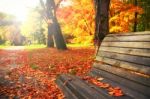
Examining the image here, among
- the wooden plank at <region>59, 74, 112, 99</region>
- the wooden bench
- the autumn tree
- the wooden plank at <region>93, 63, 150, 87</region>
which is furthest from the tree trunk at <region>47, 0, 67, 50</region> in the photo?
the wooden plank at <region>59, 74, 112, 99</region>

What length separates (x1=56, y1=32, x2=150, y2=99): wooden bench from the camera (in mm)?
Answer: 4344

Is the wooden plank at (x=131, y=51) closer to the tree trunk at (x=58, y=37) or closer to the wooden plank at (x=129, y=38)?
the wooden plank at (x=129, y=38)

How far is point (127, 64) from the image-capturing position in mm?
4980

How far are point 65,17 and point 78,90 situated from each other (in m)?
23.0

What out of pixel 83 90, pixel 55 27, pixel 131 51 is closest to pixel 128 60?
pixel 131 51

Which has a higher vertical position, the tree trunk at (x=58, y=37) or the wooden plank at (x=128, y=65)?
the tree trunk at (x=58, y=37)

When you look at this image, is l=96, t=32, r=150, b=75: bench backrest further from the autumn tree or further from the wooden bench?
the autumn tree

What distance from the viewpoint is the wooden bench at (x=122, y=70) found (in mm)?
4344

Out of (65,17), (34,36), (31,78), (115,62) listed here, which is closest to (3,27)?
(34,36)

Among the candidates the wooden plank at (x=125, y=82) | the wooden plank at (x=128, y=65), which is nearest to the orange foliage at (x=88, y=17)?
the wooden plank at (x=128, y=65)

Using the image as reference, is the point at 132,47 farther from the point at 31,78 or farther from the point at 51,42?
the point at 51,42

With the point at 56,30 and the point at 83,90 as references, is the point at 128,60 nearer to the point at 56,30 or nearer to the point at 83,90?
the point at 83,90

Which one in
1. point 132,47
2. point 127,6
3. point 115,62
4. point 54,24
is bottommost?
point 115,62

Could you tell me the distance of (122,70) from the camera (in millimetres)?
Result: 5125
